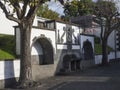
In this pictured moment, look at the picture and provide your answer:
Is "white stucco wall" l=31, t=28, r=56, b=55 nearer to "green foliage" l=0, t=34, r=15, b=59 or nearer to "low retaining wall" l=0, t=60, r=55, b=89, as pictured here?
"green foliage" l=0, t=34, r=15, b=59

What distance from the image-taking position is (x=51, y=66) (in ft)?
97.1

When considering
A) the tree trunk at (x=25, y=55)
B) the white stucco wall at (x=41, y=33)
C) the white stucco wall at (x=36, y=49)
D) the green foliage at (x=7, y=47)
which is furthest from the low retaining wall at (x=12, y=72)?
the white stucco wall at (x=41, y=33)

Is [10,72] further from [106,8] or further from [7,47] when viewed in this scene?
[106,8]

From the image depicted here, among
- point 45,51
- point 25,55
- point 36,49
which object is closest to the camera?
point 25,55

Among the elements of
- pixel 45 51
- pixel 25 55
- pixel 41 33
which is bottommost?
pixel 25 55

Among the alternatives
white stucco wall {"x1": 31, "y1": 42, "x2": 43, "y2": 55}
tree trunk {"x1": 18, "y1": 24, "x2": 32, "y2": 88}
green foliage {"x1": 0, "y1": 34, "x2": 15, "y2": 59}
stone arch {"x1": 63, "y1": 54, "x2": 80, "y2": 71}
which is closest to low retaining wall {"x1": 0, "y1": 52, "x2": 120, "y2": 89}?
green foliage {"x1": 0, "y1": 34, "x2": 15, "y2": 59}

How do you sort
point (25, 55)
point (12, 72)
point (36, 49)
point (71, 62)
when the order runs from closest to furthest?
point (25, 55) → point (12, 72) → point (36, 49) → point (71, 62)

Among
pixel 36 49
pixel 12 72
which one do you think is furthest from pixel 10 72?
pixel 36 49

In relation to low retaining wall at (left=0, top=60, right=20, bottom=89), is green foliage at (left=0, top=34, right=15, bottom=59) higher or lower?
higher

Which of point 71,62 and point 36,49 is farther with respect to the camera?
point 71,62

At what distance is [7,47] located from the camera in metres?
27.0

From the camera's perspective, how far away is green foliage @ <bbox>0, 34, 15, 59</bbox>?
81.7 ft

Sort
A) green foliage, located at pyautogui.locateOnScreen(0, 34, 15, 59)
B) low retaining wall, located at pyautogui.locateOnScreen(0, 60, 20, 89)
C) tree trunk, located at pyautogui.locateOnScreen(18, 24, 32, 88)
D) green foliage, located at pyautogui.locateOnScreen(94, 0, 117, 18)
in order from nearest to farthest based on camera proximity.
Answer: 1. tree trunk, located at pyautogui.locateOnScreen(18, 24, 32, 88)
2. low retaining wall, located at pyautogui.locateOnScreen(0, 60, 20, 89)
3. green foliage, located at pyautogui.locateOnScreen(0, 34, 15, 59)
4. green foliage, located at pyautogui.locateOnScreen(94, 0, 117, 18)

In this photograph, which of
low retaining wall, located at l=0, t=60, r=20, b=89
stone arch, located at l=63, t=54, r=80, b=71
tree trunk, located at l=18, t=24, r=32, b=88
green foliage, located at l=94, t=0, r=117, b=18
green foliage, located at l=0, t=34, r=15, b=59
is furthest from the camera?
green foliage, located at l=94, t=0, r=117, b=18
